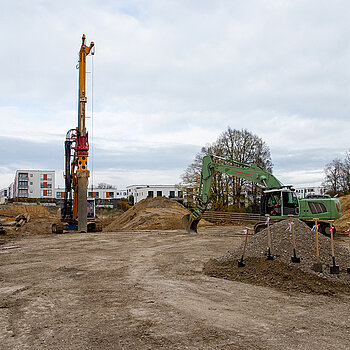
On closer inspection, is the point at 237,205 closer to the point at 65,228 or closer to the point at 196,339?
the point at 65,228

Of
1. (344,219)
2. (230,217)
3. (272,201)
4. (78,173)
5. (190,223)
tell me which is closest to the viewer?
(272,201)

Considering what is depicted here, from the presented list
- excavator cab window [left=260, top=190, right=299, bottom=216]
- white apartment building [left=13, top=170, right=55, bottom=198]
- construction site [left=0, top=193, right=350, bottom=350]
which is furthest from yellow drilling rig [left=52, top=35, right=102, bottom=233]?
white apartment building [left=13, top=170, right=55, bottom=198]

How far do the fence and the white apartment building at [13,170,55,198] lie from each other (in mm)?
68037

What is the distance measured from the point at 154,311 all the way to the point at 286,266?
430 cm

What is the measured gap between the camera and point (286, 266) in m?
9.40

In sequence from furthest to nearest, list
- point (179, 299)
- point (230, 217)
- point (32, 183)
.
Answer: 1. point (32, 183)
2. point (230, 217)
3. point (179, 299)

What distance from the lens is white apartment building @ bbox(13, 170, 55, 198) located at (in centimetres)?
9281

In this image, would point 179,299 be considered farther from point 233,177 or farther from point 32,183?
point 32,183

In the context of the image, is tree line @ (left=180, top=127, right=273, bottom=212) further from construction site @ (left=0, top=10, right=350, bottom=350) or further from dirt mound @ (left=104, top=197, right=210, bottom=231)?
construction site @ (left=0, top=10, right=350, bottom=350)

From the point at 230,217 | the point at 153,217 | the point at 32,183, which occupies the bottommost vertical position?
the point at 230,217

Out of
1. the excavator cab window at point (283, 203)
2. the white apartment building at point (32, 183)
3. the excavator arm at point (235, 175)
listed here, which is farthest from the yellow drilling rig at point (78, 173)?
the white apartment building at point (32, 183)

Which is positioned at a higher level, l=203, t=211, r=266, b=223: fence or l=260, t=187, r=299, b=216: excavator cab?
l=260, t=187, r=299, b=216: excavator cab

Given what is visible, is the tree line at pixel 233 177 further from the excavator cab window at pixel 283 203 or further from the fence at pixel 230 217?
the excavator cab window at pixel 283 203

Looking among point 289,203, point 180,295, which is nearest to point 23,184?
point 289,203
